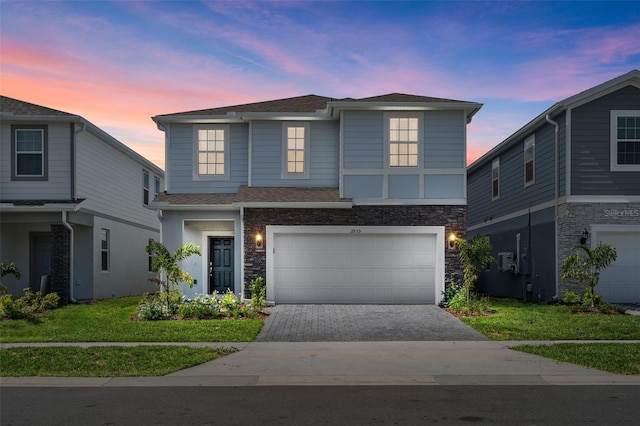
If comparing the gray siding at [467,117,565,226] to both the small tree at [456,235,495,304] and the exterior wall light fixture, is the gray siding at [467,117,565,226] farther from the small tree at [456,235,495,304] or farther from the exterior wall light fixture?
the exterior wall light fixture

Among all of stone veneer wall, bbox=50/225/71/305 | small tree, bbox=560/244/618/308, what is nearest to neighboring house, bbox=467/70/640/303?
small tree, bbox=560/244/618/308

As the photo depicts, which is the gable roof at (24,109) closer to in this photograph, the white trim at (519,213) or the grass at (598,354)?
the white trim at (519,213)

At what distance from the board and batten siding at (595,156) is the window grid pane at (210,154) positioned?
11158 millimetres

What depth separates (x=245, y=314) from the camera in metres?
16.9

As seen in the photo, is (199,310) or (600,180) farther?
(600,180)

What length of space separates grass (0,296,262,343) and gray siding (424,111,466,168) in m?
7.61

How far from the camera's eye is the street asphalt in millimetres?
9719

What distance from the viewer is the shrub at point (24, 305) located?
16.8m

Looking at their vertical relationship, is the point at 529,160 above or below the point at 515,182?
above

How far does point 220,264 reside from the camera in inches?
850

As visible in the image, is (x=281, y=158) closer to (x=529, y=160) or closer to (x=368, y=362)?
(x=529, y=160)

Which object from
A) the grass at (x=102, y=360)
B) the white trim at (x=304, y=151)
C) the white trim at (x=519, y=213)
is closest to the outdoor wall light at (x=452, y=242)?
the white trim at (x=519, y=213)

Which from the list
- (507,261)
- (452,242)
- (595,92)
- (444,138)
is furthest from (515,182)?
(452,242)

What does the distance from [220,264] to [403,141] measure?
742cm
